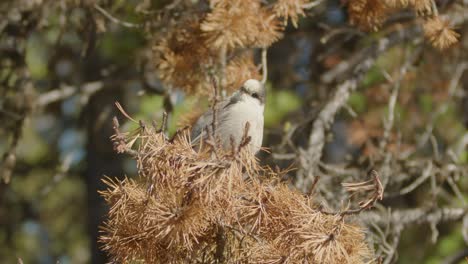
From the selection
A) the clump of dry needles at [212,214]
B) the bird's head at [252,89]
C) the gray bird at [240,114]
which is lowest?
the gray bird at [240,114]

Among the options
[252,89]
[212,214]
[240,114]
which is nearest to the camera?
[212,214]

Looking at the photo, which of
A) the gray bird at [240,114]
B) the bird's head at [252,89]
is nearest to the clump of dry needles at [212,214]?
the gray bird at [240,114]

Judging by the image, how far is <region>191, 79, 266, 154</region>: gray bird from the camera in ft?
10.4

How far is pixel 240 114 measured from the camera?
3.21m

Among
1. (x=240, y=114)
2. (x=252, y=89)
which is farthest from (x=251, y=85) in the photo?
(x=240, y=114)

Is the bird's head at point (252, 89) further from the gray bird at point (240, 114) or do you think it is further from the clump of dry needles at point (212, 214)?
the clump of dry needles at point (212, 214)

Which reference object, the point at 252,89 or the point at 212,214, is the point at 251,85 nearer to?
the point at 252,89

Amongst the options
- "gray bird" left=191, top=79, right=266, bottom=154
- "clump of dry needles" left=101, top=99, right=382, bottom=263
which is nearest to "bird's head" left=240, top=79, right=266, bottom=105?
"gray bird" left=191, top=79, right=266, bottom=154

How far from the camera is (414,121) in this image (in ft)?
20.5

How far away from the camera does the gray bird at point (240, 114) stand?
317cm

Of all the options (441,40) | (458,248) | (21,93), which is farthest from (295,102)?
(441,40)

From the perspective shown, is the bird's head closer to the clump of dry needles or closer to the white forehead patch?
the white forehead patch

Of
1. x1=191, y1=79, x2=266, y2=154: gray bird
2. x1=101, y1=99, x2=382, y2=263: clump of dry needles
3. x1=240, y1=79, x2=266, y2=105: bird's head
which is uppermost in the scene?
x1=101, y1=99, x2=382, y2=263: clump of dry needles

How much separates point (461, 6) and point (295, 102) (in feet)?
7.20
